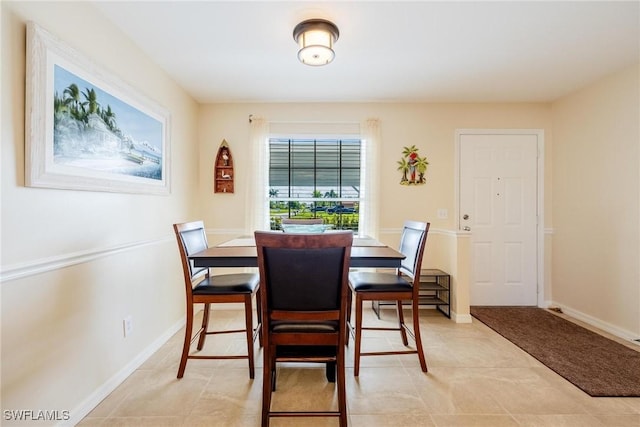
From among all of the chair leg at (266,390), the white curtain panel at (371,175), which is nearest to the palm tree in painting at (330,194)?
the white curtain panel at (371,175)

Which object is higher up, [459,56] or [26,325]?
[459,56]

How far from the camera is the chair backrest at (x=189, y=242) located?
1983 mm

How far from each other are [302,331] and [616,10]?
2709 mm

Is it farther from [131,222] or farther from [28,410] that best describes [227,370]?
[131,222]

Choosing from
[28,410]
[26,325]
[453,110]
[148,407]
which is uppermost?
[453,110]

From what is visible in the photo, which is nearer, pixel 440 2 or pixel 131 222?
pixel 440 2

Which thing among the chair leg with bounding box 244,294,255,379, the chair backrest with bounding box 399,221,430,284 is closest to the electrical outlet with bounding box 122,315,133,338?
the chair leg with bounding box 244,294,255,379

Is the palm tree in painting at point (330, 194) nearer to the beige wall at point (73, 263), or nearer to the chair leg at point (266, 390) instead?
the beige wall at point (73, 263)

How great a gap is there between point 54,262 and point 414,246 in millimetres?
2146

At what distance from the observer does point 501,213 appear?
11.9 feet

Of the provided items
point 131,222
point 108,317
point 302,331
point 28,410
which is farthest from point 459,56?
point 28,410

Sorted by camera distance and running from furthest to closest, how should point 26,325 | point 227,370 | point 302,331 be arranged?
point 227,370 < point 302,331 < point 26,325

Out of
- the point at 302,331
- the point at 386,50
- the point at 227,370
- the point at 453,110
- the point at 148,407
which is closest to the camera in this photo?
the point at 302,331

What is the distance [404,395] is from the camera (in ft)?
6.17
